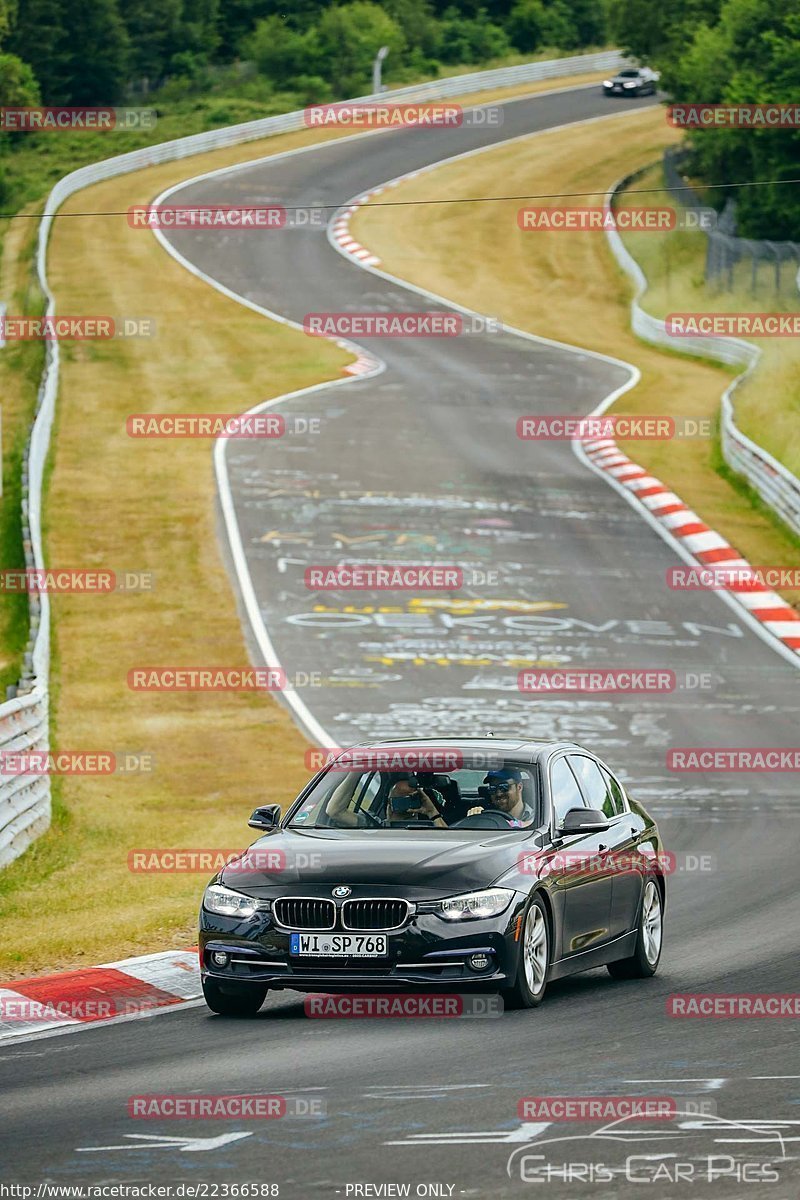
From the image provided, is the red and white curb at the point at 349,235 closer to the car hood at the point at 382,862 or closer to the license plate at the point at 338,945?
the car hood at the point at 382,862

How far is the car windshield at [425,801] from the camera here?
→ 37.3 ft

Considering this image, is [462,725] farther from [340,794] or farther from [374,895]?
[374,895]

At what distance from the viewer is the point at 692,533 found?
3234cm

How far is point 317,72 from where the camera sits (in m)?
93.3

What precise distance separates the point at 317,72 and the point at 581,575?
6810cm

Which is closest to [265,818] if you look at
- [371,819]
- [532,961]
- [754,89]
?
[371,819]

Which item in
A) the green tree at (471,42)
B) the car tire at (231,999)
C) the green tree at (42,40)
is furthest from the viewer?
the green tree at (471,42)

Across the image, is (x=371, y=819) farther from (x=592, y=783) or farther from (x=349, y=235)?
(x=349, y=235)

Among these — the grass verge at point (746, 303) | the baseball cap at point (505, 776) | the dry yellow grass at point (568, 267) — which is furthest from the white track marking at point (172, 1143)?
the grass verge at point (746, 303)

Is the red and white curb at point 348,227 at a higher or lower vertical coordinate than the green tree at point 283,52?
lower

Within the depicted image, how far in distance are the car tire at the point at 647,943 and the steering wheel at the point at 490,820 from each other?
1.33 m

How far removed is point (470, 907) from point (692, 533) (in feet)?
74.4

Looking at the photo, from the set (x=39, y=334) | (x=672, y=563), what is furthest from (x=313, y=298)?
(x=672, y=563)

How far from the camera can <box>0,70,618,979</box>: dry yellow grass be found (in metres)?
15.0
